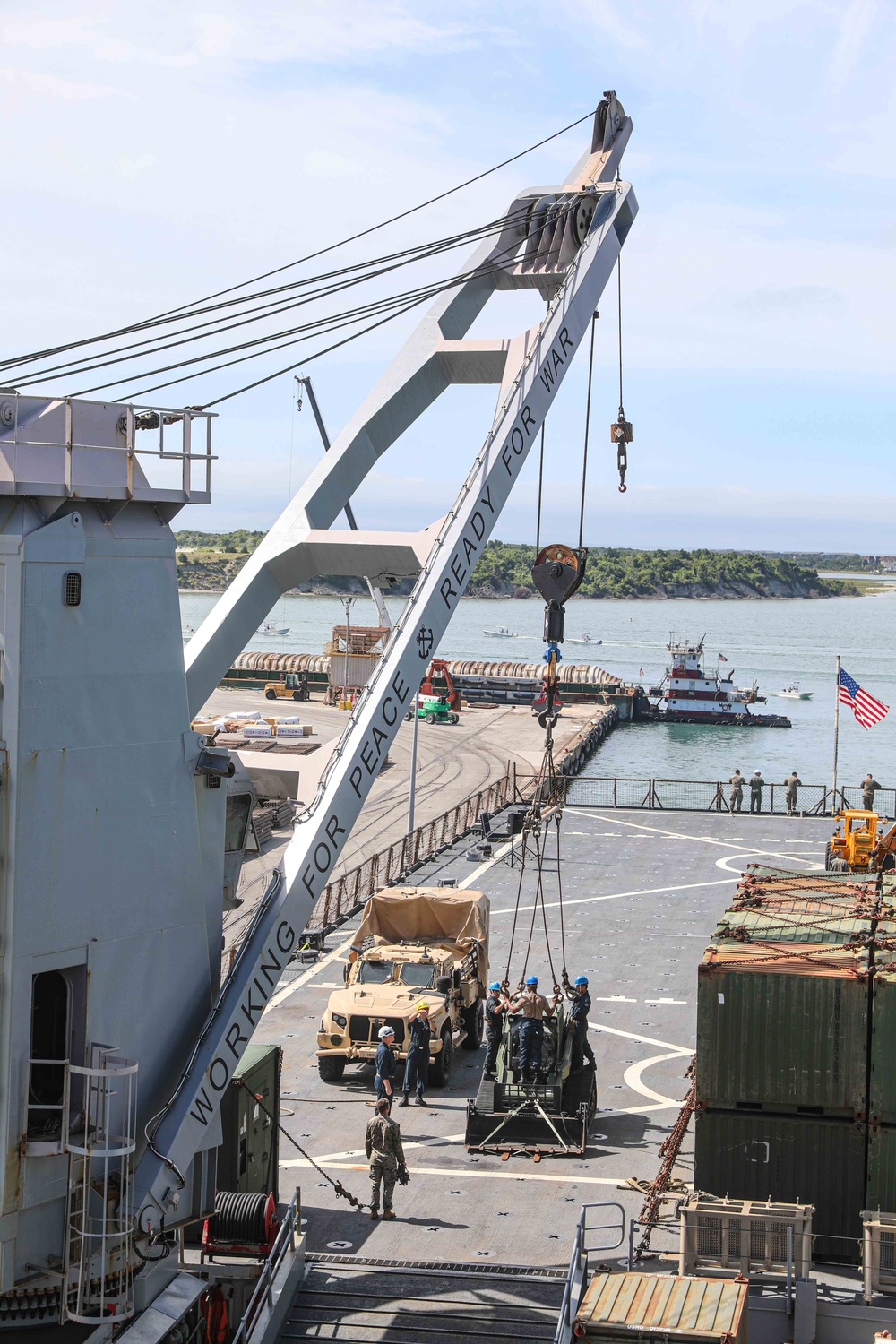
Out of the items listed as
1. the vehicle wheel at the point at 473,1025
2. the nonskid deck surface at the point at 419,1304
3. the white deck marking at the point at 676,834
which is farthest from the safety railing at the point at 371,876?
the nonskid deck surface at the point at 419,1304

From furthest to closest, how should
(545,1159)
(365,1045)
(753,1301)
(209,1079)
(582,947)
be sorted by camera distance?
1. (582,947)
2. (365,1045)
3. (545,1159)
4. (753,1301)
5. (209,1079)

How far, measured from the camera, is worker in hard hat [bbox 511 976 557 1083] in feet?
66.7

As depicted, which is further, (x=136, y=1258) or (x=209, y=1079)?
(x=209, y=1079)

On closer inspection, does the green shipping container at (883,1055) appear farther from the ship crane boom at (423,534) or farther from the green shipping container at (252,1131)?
the green shipping container at (252,1131)

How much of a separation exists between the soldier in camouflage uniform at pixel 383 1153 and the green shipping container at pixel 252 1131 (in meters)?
1.14

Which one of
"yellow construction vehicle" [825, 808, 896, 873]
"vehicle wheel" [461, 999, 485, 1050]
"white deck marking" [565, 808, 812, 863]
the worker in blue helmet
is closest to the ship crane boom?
the worker in blue helmet

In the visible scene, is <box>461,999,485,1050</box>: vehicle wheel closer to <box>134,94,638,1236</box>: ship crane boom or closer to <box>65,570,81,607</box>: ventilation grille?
<box>134,94,638,1236</box>: ship crane boom

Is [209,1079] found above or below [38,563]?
below

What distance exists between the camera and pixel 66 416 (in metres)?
12.9

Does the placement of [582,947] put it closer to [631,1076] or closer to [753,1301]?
[631,1076]

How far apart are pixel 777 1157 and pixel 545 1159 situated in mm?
4111

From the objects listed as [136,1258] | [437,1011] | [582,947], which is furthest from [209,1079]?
[582,947]

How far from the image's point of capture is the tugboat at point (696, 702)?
4094 inches

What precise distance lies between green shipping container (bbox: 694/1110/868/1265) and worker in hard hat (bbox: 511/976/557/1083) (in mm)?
3630
